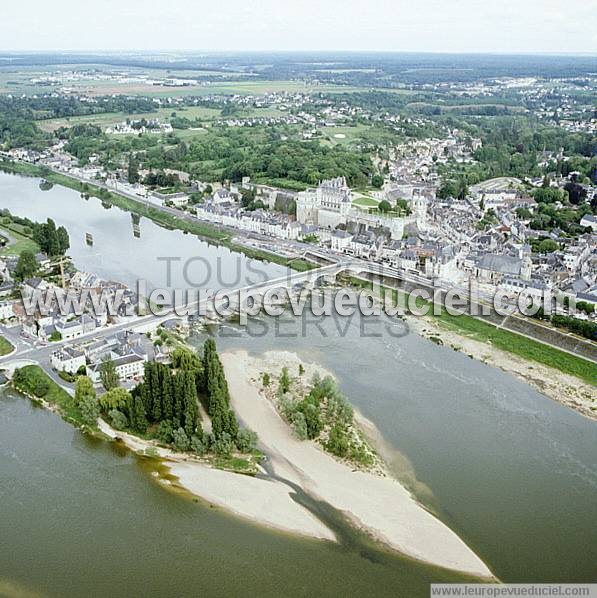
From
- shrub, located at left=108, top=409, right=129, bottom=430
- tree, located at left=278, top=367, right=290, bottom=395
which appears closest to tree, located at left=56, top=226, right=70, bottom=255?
shrub, located at left=108, top=409, right=129, bottom=430

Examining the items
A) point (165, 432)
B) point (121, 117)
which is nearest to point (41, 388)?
point (165, 432)

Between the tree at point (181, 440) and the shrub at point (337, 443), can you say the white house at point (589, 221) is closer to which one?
the shrub at point (337, 443)

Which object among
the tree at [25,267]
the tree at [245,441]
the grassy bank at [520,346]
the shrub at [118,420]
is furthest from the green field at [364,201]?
the shrub at [118,420]

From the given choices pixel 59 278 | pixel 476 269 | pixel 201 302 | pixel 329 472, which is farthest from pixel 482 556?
pixel 59 278

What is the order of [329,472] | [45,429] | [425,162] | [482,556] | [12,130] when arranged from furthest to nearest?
[12,130]
[425,162]
[45,429]
[329,472]
[482,556]

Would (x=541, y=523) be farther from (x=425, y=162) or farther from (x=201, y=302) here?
(x=425, y=162)
